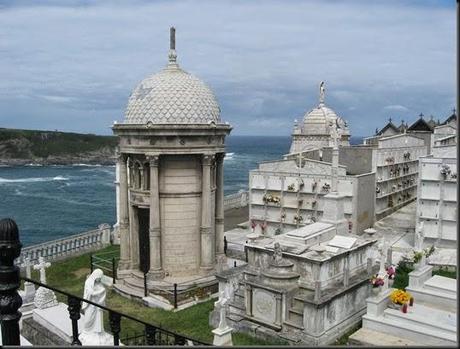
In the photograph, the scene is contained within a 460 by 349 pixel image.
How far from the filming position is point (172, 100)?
1914 cm

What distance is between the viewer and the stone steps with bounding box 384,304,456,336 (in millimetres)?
14761

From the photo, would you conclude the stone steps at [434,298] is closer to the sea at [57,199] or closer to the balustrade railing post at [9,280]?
the balustrade railing post at [9,280]

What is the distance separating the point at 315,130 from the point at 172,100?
23.7m

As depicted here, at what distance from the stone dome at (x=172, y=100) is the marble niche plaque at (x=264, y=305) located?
7.51m

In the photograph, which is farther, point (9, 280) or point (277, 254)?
point (277, 254)

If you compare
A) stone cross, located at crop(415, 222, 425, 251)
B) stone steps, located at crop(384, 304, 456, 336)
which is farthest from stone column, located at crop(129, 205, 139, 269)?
stone cross, located at crop(415, 222, 425, 251)

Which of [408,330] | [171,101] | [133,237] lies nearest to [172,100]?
[171,101]

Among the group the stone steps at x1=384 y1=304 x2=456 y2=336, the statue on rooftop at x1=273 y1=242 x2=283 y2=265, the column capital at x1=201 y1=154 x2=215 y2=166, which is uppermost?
the column capital at x1=201 y1=154 x2=215 y2=166

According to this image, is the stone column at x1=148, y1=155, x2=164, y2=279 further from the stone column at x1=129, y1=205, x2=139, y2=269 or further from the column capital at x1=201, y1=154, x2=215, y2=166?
the column capital at x1=201, y1=154, x2=215, y2=166

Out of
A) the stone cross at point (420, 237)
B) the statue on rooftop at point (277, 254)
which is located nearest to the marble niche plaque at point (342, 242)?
the statue on rooftop at point (277, 254)

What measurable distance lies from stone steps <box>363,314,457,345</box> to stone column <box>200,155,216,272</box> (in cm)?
694

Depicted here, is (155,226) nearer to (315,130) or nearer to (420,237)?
(420,237)

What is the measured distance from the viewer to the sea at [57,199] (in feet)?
173

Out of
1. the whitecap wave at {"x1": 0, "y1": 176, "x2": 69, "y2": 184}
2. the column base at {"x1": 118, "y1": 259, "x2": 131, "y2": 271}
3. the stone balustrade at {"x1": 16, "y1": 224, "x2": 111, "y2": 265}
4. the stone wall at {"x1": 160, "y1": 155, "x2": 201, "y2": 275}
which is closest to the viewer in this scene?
the stone wall at {"x1": 160, "y1": 155, "x2": 201, "y2": 275}
